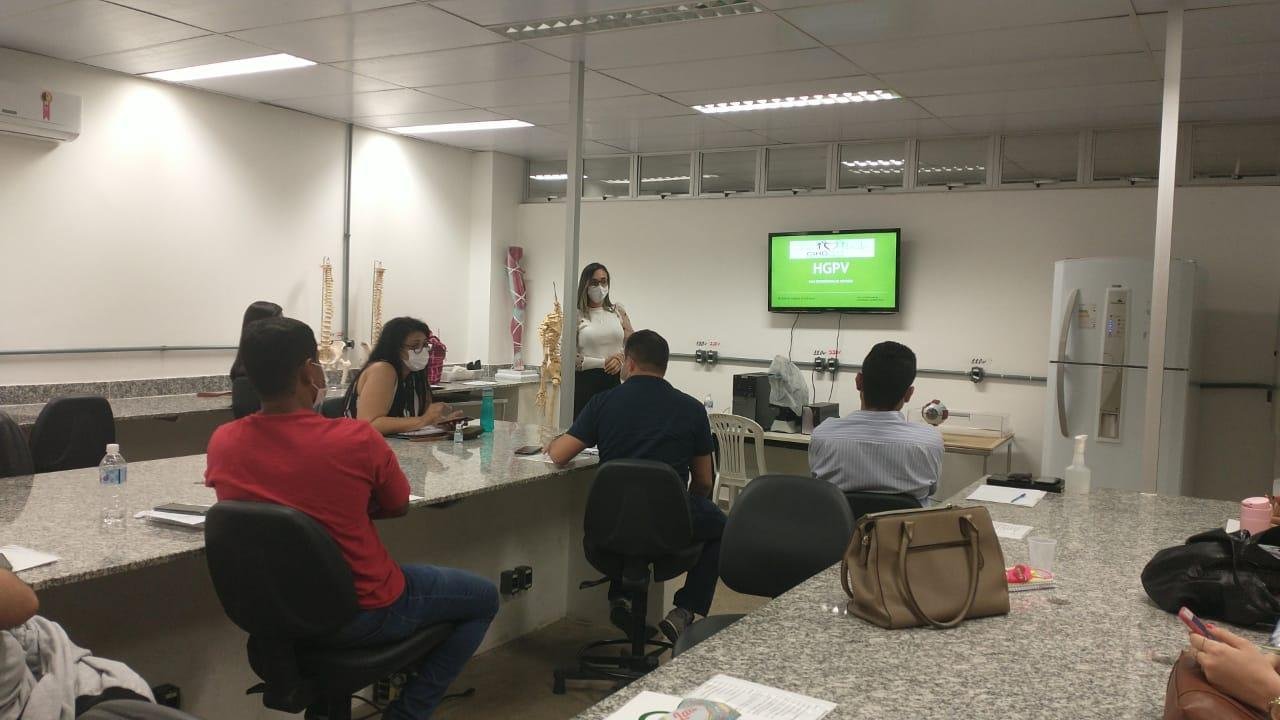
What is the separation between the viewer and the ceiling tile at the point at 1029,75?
4609 mm

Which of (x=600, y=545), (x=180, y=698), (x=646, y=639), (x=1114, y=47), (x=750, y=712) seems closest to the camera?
(x=750, y=712)

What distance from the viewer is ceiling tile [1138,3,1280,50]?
3.77 m

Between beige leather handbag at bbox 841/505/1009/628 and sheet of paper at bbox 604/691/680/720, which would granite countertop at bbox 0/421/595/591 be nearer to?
sheet of paper at bbox 604/691/680/720

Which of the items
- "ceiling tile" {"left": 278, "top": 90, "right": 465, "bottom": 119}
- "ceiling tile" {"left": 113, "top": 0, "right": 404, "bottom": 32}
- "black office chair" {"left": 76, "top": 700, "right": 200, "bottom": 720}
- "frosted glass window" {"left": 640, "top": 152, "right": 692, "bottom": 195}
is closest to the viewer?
"black office chair" {"left": 76, "top": 700, "right": 200, "bottom": 720}

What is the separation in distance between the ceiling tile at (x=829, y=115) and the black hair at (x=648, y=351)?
2842 millimetres

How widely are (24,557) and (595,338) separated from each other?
12.1ft

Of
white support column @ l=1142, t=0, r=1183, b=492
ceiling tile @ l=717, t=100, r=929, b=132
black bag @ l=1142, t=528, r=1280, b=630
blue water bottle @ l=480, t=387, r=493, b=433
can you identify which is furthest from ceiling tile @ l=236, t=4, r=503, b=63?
black bag @ l=1142, t=528, r=1280, b=630

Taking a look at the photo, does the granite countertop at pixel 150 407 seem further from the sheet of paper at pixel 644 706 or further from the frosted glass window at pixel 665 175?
the sheet of paper at pixel 644 706

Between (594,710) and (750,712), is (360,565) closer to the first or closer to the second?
(594,710)

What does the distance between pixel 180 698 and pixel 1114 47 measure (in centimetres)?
460

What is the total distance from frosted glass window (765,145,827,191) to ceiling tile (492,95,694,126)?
1341 millimetres

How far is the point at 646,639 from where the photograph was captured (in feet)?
12.6

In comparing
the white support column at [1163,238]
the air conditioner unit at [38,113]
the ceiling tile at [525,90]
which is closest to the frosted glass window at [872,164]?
the ceiling tile at [525,90]

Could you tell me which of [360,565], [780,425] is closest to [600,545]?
[360,565]
